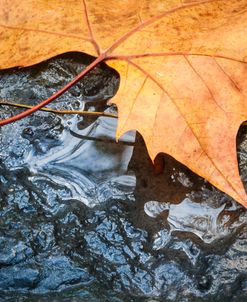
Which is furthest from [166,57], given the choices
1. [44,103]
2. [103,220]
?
[103,220]

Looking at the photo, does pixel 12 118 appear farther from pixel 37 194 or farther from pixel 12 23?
pixel 12 23

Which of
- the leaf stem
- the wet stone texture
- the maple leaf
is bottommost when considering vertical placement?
the wet stone texture

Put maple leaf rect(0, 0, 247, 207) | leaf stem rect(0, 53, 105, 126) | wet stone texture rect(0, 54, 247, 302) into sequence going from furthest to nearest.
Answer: leaf stem rect(0, 53, 105, 126), maple leaf rect(0, 0, 247, 207), wet stone texture rect(0, 54, 247, 302)

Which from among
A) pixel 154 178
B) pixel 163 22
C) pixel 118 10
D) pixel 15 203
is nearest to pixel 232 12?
pixel 163 22

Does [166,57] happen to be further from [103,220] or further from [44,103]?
[103,220]

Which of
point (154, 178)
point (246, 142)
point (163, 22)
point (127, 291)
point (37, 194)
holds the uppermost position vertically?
point (163, 22)
